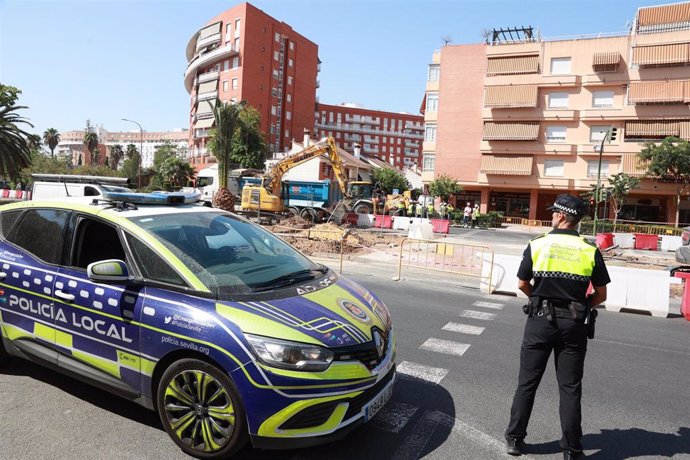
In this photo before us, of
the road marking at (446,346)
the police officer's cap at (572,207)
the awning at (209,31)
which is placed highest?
the awning at (209,31)

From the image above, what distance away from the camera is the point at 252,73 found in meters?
63.9

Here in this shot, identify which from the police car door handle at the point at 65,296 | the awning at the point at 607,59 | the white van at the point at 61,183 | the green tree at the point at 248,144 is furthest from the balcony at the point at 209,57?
the police car door handle at the point at 65,296

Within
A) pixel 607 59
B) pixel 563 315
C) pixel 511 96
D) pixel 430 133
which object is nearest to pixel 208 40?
pixel 430 133

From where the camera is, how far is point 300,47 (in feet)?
249

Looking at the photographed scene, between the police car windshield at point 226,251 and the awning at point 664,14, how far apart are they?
162 ft

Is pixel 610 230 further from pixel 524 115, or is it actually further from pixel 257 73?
pixel 257 73

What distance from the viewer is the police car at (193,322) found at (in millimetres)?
2842

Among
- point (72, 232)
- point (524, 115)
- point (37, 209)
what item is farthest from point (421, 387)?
point (524, 115)

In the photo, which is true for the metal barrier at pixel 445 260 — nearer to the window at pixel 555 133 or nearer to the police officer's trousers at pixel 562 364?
the police officer's trousers at pixel 562 364

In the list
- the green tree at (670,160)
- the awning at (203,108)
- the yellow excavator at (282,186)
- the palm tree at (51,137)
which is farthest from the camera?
the palm tree at (51,137)

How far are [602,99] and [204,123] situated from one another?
159 feet

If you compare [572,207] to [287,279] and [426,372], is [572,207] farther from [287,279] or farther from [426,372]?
[426,372]

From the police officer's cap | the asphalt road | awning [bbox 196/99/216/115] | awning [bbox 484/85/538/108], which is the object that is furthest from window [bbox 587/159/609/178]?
awning [bbox 196/99/216/115]

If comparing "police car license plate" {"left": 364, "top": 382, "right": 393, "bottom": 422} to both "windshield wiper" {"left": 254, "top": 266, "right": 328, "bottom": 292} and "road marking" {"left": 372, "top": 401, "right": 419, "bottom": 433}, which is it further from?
"windshield wiper" {"left": 254, "top": 266, "right": 328, "bottom": 292}
